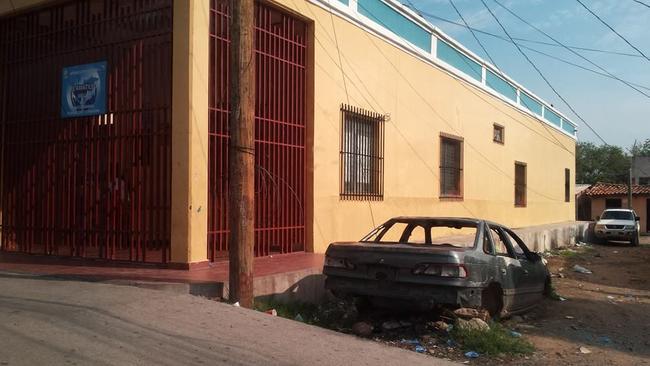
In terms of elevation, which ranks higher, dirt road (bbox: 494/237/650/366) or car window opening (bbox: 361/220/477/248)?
car window opening (bbox: 361/220/477/248)

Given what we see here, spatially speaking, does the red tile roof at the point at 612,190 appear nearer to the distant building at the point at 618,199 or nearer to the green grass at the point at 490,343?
the distant building at the point at 618,199

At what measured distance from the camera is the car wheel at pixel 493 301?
7.32 metres

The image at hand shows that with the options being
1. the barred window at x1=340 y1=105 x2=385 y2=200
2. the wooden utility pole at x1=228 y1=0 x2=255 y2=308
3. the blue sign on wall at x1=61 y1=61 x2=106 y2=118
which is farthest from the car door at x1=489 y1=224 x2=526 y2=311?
the blue sign on wall at x1=61 y1=61 x2=106 y2=118

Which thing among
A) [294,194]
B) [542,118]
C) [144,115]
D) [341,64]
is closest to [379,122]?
[341,64]

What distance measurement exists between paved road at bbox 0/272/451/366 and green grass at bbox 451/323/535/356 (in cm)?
89

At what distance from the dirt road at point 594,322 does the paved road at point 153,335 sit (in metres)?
1.99

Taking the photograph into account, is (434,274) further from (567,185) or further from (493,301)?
(567,185)

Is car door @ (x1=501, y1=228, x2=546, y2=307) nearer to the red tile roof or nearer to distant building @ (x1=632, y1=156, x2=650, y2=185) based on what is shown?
the red tile roof

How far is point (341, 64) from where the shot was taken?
11.2 meters

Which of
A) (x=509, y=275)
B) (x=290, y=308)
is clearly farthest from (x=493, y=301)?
(x=290, y=308)

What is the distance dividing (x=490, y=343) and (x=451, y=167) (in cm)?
1041

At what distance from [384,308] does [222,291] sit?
2.05 metres

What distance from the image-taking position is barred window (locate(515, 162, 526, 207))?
70.8 ft

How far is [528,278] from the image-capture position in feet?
26.9
